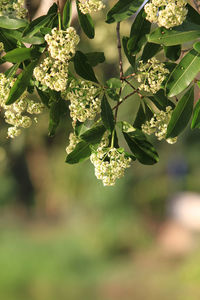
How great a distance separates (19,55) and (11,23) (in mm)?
90

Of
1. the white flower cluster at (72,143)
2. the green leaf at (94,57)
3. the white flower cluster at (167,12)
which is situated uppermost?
the white flower cluster at (167,12)

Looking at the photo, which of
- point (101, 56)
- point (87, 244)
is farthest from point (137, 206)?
point (101, 56)

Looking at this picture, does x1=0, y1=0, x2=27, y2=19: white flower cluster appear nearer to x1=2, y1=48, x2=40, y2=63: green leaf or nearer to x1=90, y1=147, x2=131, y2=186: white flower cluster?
x1=2, y1=48, x2=40, y2=63: green leaf

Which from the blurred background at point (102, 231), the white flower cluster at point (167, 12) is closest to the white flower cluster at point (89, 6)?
the white flower cluster at point (167, 12)

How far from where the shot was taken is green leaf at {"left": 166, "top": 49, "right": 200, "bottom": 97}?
3.41ft

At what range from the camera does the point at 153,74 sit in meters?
1.06

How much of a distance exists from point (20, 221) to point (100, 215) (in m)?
2.40

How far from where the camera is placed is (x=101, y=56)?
1175 mm

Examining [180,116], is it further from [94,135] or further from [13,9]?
[13,9]

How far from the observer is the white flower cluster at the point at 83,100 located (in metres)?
1.05

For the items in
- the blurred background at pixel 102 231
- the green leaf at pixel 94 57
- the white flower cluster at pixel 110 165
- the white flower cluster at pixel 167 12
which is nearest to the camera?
the white flower cluster at pixel 167 12

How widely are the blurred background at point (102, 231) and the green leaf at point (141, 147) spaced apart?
4.47 m

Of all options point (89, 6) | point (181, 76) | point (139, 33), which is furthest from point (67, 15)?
point (181, 76)

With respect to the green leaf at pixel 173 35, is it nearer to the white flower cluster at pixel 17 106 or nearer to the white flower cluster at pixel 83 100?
the white flower cluster at pixel 83 100
